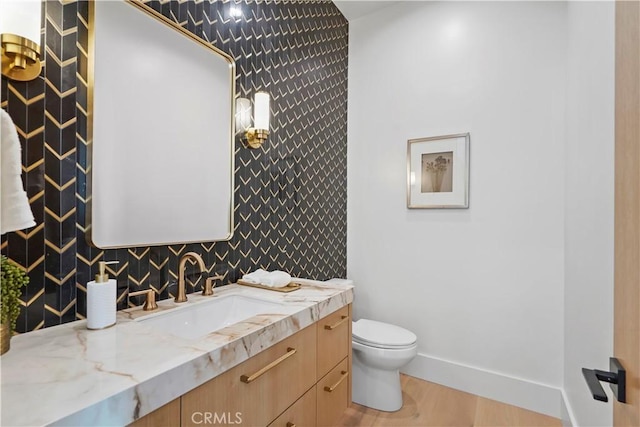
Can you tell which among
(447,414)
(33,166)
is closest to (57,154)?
(33,166)

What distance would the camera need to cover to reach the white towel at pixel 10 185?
30.5 inches

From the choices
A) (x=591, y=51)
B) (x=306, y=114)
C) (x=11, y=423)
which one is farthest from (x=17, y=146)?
(x=591, y=51)

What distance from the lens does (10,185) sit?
0.78 metres

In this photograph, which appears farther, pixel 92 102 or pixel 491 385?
pixel 491 385

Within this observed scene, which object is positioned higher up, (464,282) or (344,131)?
(344,131)

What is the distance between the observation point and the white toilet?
2.00 m

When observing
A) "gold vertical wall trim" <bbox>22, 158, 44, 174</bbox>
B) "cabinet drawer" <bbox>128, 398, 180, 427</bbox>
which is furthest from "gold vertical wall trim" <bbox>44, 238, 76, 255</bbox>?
"cabinet drawer" <bbox>128, 398, 180, 427</bbox>

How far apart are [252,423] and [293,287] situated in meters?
0.67

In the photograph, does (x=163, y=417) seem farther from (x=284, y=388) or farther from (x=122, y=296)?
(x=122, y=296)

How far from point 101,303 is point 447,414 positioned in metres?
2.09

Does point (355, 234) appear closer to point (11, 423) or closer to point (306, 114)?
point (306, 114)

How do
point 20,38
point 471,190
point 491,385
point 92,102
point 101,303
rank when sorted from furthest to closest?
point 471,190 → point 491,385 → point 92,102 → point 101,303 → point 20,38

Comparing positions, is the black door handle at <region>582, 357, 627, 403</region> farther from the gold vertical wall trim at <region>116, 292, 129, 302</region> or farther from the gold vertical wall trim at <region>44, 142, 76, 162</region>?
the gold vertical wall trim at <region>44, 142, 76, 162</region>

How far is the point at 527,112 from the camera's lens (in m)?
2.15
